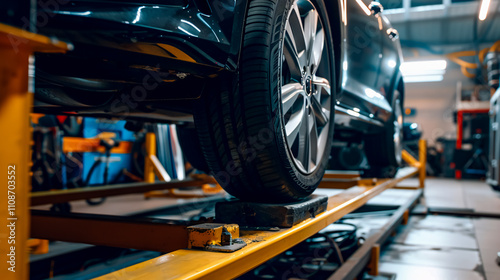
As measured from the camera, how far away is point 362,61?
2535 mm

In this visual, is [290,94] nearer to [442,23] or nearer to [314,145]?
[314,145]

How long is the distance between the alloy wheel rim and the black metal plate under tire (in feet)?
0.56

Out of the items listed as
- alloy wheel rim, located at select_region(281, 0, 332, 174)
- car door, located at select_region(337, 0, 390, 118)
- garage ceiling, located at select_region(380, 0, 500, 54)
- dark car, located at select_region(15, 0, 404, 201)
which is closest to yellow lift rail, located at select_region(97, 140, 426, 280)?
dark car, located at select_region(15, 0, 404, 201)

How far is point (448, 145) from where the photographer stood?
40.6ft

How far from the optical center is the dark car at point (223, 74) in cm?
100

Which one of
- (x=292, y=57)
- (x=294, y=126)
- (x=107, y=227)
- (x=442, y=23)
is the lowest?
(x=107, y=227)

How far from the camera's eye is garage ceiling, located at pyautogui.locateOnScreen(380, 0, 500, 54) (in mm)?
9984

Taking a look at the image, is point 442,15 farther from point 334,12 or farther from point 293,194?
point 293,194

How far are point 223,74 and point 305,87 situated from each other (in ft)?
1.39

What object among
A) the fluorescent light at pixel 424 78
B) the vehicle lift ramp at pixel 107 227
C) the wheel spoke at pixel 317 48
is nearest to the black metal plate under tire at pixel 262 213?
the vehicle lift ramp at pixel 107 227

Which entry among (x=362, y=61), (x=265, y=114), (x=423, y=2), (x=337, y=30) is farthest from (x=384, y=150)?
(x=423, y=2)

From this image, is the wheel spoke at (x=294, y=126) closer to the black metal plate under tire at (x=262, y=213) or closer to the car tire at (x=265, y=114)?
the car tire at (x=265, y=114)

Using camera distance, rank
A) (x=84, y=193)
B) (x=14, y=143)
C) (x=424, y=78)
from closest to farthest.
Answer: (x=14, y=143) → (x=84, y=193) → (x=424, y=78)

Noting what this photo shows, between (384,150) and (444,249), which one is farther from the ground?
(384,150)
